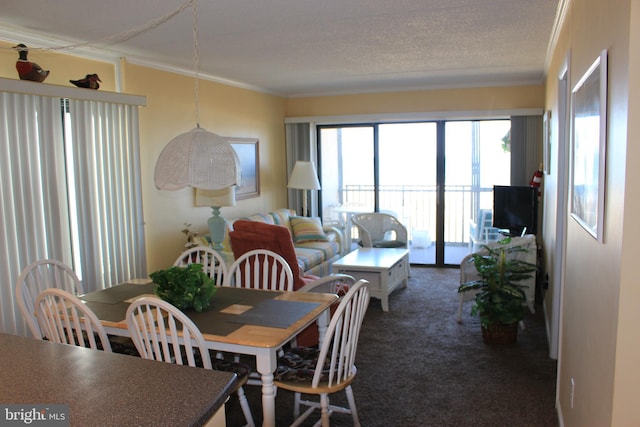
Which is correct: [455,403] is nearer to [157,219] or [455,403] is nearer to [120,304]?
[120,304]

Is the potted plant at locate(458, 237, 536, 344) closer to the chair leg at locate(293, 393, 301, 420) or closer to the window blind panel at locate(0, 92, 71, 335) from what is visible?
the chair leg at locate(293, 393, 301, 420)

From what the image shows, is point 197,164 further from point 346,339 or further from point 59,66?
point 59,66

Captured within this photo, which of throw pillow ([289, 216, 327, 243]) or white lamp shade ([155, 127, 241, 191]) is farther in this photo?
throw pillow ([289, 216, 327, 243])

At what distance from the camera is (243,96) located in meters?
6.45

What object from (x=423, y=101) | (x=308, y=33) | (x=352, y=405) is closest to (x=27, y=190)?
(x=308, y=33)

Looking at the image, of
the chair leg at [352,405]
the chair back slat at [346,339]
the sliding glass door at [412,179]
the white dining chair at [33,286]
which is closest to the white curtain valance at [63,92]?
the white dining chair at [33,286]

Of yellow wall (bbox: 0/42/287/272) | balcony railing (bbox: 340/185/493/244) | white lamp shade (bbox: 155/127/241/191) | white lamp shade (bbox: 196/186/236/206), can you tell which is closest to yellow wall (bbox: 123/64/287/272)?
yellow wall (bbox: 0/42/287/272)

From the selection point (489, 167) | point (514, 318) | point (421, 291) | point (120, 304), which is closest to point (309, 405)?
point (120, 304)

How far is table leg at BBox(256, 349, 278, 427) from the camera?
2.30 meters

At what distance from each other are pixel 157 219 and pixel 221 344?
288 centimetres

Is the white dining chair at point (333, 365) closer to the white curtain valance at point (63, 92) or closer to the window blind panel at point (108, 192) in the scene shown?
the window blind panel at point (108, 192)

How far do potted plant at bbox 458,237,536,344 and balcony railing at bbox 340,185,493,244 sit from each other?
2.94 m

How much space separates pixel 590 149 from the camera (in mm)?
2010

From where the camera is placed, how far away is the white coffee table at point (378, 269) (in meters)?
5.10
